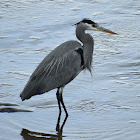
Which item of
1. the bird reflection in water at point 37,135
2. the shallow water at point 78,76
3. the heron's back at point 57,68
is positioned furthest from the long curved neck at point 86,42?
the bird reflection in water at point 37,135

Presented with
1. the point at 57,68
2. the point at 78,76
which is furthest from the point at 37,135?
the point at 78,76

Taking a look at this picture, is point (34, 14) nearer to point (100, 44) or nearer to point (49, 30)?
point (49, 30)

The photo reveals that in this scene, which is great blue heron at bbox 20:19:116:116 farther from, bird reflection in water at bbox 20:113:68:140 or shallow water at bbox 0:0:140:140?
bird reflection in water at bbox 20:113:68:140

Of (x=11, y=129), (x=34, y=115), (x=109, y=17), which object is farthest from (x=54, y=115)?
(x=109, y=17)

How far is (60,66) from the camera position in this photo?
6.40 meters

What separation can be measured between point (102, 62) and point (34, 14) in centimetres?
335

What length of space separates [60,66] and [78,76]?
1.12 m

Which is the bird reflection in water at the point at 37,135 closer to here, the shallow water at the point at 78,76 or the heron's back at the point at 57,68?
the shallow water at the point at 78,76

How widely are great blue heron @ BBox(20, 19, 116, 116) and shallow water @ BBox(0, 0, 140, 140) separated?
0.29 meters

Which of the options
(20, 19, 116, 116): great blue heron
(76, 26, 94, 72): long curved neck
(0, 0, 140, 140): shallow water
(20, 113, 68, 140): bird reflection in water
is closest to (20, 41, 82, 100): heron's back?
(20, 19, 116, 116): great blue heron

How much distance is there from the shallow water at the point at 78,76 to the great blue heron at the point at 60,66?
0.29 meters

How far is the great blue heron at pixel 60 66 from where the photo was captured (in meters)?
6.18

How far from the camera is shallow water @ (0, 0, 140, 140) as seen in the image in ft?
18.6

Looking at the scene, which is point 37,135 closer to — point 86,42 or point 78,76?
point 86,42
